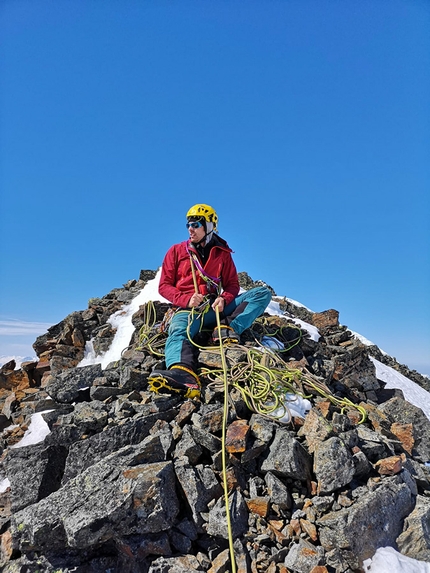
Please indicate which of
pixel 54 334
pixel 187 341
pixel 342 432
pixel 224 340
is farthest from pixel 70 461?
pixel 54 334

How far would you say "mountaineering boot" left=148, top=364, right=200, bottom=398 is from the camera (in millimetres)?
5297

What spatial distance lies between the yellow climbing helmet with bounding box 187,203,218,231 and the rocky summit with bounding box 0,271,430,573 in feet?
8.46

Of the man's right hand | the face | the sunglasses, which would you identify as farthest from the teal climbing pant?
the sunglasses

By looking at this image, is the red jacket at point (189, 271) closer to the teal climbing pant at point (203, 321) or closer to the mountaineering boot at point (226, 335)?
the teal climbing pant at point (203, 321)

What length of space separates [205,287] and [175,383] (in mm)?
2246

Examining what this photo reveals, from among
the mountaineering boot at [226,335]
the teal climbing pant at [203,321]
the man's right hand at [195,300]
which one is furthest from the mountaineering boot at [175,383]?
the man's right hand at [195,300]

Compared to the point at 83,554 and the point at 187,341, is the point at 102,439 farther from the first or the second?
the point at 187,341

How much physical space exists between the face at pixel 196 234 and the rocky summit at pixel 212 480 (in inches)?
91.1

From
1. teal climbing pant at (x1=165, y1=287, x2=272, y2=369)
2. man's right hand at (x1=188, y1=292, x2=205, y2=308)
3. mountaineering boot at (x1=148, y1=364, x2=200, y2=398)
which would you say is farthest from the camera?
man's right hand at (x1=188, y1=292, x2=205, y2=308)

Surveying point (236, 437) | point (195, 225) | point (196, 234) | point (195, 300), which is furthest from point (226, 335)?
point (236, 437)

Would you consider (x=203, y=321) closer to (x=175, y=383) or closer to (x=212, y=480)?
(x=175, y=383)

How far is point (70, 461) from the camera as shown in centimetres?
464

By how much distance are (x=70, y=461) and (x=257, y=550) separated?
2399mm

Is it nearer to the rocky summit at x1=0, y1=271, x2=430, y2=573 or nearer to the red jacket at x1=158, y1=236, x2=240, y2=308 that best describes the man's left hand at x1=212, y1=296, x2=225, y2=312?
the red jacket at x1=158, y1=236, x2=240, y2=308
